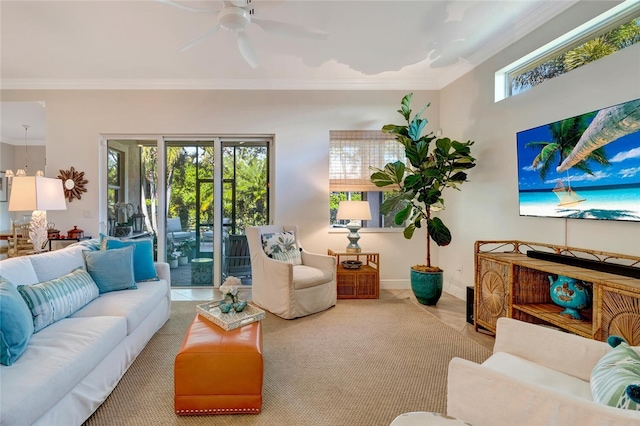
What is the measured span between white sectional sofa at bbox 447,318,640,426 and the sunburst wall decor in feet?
16.3

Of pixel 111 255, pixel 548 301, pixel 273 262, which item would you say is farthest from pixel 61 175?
pixel 548 301

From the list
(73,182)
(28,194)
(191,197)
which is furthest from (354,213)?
(73,182)

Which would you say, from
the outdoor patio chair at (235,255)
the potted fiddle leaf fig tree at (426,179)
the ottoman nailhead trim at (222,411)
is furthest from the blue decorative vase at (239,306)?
the outdoor patio chair at (235,255)

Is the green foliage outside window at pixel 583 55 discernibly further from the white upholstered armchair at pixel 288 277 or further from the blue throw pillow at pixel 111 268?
the blue throw pillow at pixel 111 268

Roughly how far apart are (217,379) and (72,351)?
2.52 ft

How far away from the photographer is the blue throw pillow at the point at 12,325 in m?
1.43

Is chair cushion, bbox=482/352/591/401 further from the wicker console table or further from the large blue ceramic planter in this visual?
the large blue ceramic planter

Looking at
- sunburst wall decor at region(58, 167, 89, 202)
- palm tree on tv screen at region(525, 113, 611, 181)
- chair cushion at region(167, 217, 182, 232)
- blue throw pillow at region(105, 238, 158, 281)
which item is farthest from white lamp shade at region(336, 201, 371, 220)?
sunburst wall decor at region(58, 167, 89, 202)

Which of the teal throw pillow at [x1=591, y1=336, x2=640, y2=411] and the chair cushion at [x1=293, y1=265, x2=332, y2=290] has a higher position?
the teal throw pillow at [x1=591, y1=336, x2=640, y2=411]

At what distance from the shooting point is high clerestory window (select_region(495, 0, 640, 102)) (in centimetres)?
221

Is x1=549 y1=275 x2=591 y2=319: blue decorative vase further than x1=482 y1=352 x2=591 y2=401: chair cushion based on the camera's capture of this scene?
Yes

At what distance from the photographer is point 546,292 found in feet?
8.47

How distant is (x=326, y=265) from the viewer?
11.8 ft

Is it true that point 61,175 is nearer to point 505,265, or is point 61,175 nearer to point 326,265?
point 326,265
